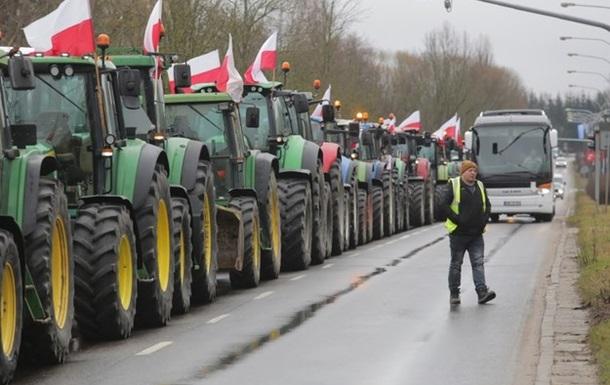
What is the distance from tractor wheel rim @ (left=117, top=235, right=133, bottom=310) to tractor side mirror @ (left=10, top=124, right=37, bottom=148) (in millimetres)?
2315

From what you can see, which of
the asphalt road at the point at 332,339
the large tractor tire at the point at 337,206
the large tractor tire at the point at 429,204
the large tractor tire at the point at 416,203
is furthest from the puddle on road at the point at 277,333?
the large tractor tire at the point at 429,204

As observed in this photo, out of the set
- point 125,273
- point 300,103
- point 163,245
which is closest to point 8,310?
point 125,273

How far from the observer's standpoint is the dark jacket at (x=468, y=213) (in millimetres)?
18562

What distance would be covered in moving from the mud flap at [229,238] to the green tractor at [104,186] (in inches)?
147

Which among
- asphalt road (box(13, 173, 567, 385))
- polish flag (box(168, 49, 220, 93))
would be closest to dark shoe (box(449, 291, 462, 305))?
asphalt road (box(13, 173, 567, 385))

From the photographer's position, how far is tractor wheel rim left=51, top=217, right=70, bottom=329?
12688mm

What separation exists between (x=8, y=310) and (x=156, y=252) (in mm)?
4019

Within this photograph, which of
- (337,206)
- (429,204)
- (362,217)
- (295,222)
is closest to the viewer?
(295,222)

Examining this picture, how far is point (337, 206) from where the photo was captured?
28.8 m

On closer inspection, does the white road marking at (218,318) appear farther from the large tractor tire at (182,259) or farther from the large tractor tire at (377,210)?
the large tractor tire at (377,210)

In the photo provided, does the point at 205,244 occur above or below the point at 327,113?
below

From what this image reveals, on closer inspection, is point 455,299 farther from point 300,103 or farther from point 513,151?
point 513,151

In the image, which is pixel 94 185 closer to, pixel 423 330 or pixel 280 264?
pixel 423 330

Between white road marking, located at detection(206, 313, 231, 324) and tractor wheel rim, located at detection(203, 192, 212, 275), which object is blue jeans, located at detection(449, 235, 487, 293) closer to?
tractor wheel rim, located at detection(203, 192, 212, 275)
